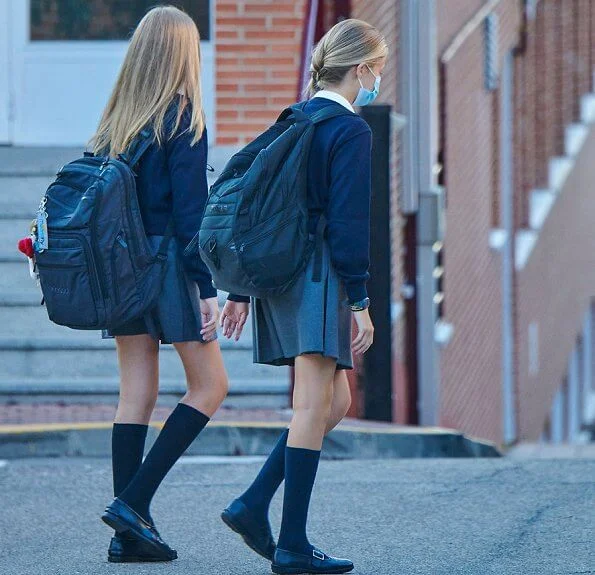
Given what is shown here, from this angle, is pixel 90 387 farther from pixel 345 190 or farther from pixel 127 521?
pixel 345 190

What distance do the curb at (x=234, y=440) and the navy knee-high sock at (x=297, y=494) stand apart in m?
2.99

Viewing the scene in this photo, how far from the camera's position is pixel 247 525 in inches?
184

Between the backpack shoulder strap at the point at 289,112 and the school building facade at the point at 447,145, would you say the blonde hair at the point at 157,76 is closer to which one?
the backpack shoulder strap at the point at 289,112

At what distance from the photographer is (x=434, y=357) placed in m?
9.66

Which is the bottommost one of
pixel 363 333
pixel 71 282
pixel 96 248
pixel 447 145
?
pixel 363 333

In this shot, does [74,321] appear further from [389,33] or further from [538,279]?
[538,279]

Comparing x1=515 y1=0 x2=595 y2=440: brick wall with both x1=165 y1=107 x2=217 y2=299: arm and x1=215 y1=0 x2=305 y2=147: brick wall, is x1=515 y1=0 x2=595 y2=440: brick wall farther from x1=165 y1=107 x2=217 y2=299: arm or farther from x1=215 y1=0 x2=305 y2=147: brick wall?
x1=165 y1=107 x2=217 y2=299: arm

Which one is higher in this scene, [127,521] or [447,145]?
[447,145]

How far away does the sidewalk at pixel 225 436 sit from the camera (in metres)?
7.42

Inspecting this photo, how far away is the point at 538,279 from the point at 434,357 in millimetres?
7804

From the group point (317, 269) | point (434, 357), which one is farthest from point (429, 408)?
point (317, 269)

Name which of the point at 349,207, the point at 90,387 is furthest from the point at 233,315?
the point at 90,387

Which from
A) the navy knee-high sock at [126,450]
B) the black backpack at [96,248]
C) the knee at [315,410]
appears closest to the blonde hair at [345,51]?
the black backpack at [96,248]

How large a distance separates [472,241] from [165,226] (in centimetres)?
901
